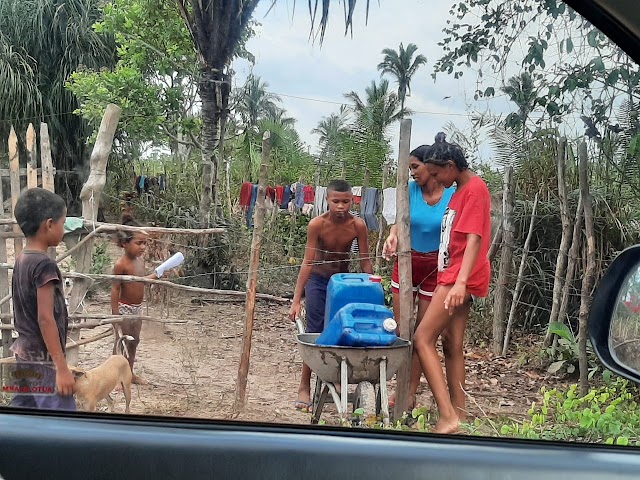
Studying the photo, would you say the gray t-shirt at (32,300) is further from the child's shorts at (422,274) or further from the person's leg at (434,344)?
the child's shorts at (422,274)

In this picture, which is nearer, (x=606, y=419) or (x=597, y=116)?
(x=597, y=116)

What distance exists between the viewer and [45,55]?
65.9 inches

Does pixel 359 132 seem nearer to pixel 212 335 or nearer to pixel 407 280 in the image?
pixel 407 280

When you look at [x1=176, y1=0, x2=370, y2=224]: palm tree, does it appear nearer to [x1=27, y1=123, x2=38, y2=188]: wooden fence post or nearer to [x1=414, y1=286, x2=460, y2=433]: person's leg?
[x1=27, y1=123, x2=38, y2=188]: wooden fence post

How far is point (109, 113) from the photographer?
5.97ft

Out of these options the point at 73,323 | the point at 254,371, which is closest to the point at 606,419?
the point at 254,371

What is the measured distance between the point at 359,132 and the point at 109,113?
80cm

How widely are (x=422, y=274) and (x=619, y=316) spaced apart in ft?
4.90

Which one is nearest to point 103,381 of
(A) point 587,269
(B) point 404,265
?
(B) point 404,265

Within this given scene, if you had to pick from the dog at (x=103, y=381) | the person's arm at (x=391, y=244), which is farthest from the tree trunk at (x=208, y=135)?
the person's arm at (x=391, y=244)

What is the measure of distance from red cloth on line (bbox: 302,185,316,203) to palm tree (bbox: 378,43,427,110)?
0.47m

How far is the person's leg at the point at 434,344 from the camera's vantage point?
205cm

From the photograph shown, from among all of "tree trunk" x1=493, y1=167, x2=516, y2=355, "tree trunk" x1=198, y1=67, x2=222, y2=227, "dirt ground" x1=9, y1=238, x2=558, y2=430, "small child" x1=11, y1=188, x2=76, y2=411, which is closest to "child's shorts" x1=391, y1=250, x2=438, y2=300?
"tree trunk" x1=493, y1=167, x2=516, y2=355

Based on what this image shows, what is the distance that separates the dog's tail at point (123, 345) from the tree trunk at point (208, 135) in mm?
502
